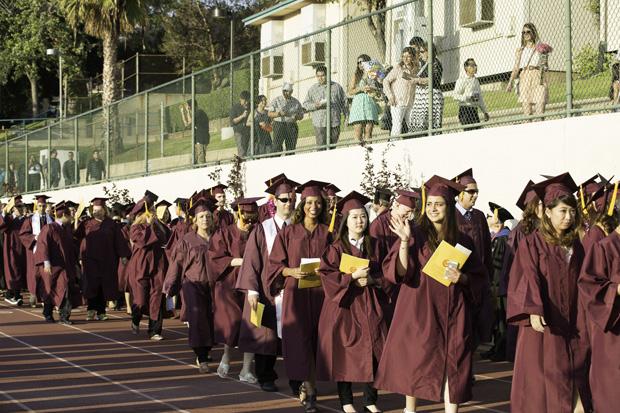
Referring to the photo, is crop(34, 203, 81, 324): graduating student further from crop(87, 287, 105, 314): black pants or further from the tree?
the tree

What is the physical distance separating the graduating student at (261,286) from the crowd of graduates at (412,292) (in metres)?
0.02

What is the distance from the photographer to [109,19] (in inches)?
1447

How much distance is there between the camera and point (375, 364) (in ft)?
35.2

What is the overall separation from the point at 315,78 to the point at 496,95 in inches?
185

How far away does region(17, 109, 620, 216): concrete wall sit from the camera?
46.2 ft

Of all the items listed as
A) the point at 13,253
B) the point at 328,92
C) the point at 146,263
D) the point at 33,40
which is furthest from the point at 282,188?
the point at 33,40

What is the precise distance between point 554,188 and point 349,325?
2357 millimetres

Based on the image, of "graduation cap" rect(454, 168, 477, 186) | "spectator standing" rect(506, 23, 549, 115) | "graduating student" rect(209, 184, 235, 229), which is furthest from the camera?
"graduating student" rect(209, 184, 235, 229)

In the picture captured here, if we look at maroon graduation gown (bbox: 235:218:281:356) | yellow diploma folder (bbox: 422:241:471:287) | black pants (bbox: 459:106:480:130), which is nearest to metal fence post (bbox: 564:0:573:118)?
black pants (bbox: 459:106:480:130)

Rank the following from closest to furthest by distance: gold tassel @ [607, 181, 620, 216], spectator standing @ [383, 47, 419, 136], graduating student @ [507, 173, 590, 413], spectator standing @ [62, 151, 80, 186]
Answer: graduating student @ [507, 173, 590, 413], gold tassel @ [607, 181, 620, 216], spectator standing @ [383, 47, 419, 136], spectator standing @ [62, 151, 80, 186]

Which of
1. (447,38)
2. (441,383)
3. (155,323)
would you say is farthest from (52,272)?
Answer: (441,383)

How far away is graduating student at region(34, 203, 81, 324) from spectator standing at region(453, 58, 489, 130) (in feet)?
23.8

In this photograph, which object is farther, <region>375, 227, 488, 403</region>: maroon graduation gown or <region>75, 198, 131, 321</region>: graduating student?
<region>75, 198, 131, 321</region>: graduating student

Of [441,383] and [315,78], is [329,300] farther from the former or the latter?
[315,78]
